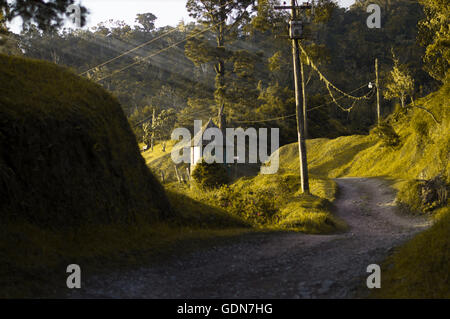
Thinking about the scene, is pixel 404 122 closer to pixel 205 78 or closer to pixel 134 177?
pixel 134 177

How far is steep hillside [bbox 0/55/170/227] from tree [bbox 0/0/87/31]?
1.05 m

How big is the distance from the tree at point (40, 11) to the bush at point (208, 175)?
14.8 m

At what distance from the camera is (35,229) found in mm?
8039

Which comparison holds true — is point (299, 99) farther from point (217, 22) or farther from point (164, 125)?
point (164, 125)

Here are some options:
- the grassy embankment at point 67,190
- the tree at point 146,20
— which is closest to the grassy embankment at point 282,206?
the grassy embankment at point 67,190

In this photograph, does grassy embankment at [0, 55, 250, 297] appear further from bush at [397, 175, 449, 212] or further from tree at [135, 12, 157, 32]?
tree at [135, 12, 157, 32]

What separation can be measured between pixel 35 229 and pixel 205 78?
61962 millimetres

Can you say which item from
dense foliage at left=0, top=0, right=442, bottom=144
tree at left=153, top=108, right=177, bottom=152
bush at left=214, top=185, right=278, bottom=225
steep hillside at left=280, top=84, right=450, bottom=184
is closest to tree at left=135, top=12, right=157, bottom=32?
dense foliage at left=0, top=0, right=442, bottom=144

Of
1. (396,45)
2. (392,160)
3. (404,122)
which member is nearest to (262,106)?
(404,122)

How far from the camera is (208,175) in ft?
80.4

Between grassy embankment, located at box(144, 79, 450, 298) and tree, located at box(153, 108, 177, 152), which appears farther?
tree, located at box(153, 108, 177, 152)

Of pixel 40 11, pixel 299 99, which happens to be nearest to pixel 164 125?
pixel 299 99

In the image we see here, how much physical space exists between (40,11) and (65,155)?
3.90 meters

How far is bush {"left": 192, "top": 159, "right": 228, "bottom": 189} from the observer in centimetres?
2439
